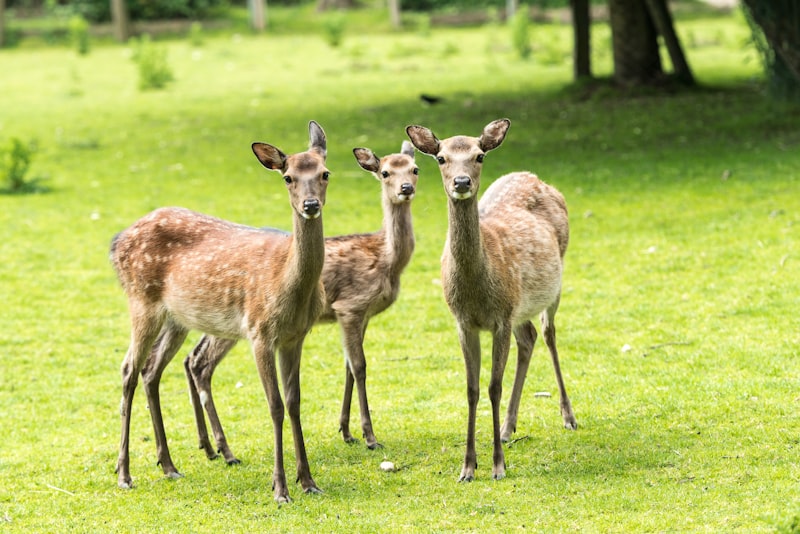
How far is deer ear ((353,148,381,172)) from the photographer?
758 centimetres

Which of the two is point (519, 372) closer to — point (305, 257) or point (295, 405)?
point (295, 405)

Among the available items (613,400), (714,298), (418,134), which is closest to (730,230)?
(714,298)

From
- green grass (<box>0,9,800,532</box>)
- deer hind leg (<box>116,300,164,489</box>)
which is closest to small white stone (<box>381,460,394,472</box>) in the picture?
green grass (<box>0,9,800,532</box>)

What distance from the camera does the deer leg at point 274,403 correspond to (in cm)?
648

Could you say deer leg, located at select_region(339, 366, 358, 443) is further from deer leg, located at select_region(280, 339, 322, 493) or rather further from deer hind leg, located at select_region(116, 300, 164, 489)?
deer hind leg, located at select_region(116, 300, 164, 489)

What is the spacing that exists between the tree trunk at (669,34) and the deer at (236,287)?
12.3 m

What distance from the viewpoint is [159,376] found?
287 inches

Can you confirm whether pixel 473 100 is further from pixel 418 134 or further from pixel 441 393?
pixel 418 134

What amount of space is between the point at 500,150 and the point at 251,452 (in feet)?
30.3

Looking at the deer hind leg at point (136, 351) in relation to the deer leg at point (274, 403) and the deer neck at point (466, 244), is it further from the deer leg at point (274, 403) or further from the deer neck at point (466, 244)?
the deer neck at point (466, 244)

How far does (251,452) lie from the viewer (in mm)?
7504

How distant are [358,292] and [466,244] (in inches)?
51.4

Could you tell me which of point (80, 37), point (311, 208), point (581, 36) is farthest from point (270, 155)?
point (80, 37)

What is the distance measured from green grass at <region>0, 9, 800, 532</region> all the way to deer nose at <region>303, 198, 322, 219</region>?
1629 millimetres
